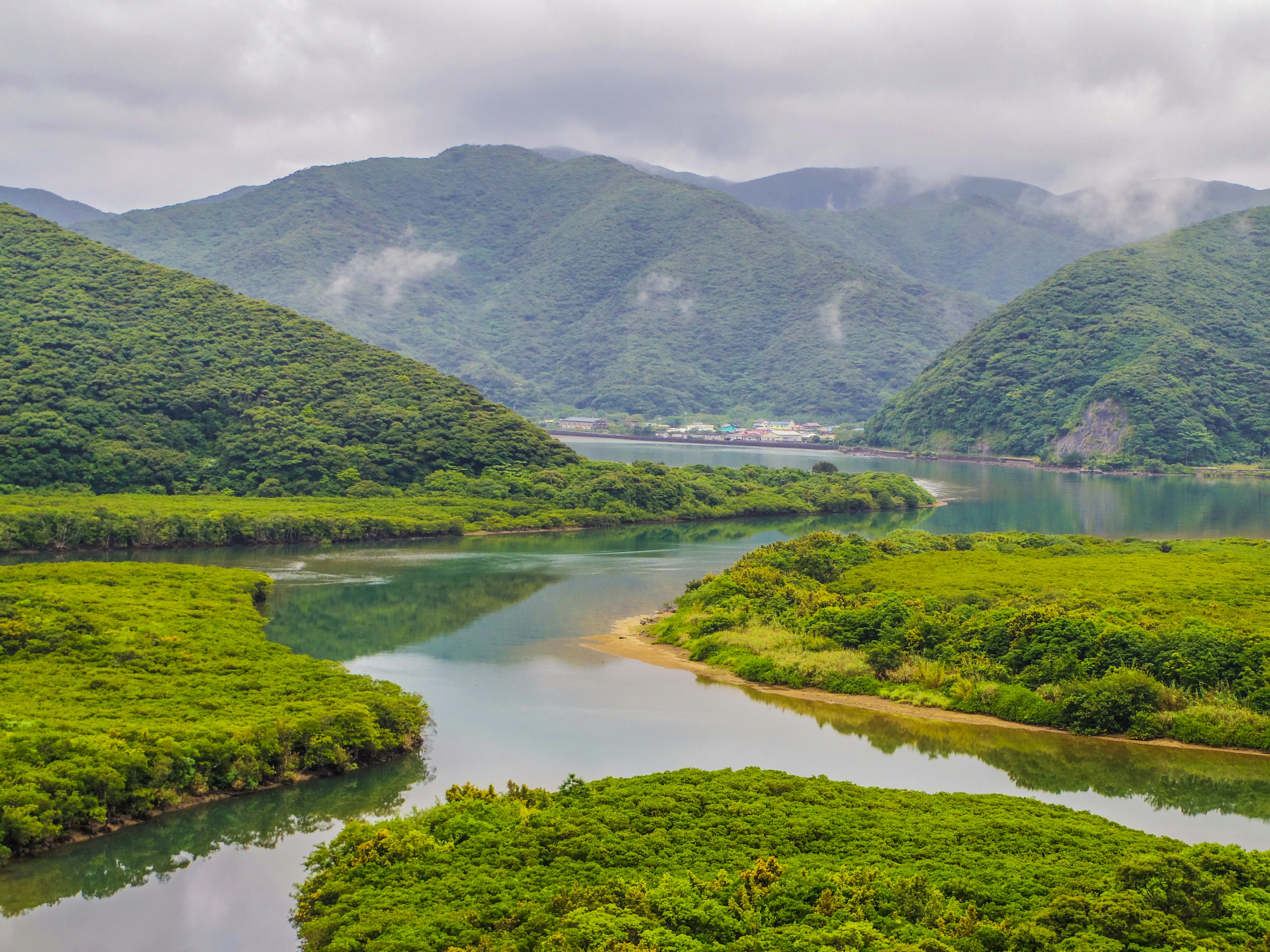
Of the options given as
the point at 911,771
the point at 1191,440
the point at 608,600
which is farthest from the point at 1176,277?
the point at 911,771

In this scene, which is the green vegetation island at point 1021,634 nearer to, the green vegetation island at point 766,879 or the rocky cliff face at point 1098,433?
the green vegetation island at point 766,879

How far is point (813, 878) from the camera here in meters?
15.6

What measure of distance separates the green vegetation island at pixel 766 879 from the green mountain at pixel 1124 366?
11835 cm

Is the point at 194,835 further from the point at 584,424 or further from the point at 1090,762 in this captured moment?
the point at 584,424

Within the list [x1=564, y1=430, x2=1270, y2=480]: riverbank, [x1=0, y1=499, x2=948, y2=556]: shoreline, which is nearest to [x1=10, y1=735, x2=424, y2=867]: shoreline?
[x1=0, y1=499, x2=948, y2=556]: shoreline

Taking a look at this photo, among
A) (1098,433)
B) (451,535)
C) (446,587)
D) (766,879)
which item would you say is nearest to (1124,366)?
(1098,433)

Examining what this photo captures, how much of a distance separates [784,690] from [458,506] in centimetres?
4335

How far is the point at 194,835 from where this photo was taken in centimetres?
2056

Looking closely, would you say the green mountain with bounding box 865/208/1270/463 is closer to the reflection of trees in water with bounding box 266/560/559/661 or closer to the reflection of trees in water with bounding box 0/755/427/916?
the reflection of trees in water with bounding box 266/560/559/661

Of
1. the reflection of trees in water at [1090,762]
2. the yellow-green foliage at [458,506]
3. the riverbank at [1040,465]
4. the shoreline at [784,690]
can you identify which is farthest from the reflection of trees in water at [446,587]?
the riverbank at [1040,465]

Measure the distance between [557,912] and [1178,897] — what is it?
786 centimetres

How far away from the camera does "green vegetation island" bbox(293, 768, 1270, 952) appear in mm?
13867

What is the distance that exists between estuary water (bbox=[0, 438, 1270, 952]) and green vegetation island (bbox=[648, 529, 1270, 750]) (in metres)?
1.29

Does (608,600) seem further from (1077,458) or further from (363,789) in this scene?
(1077,458)
